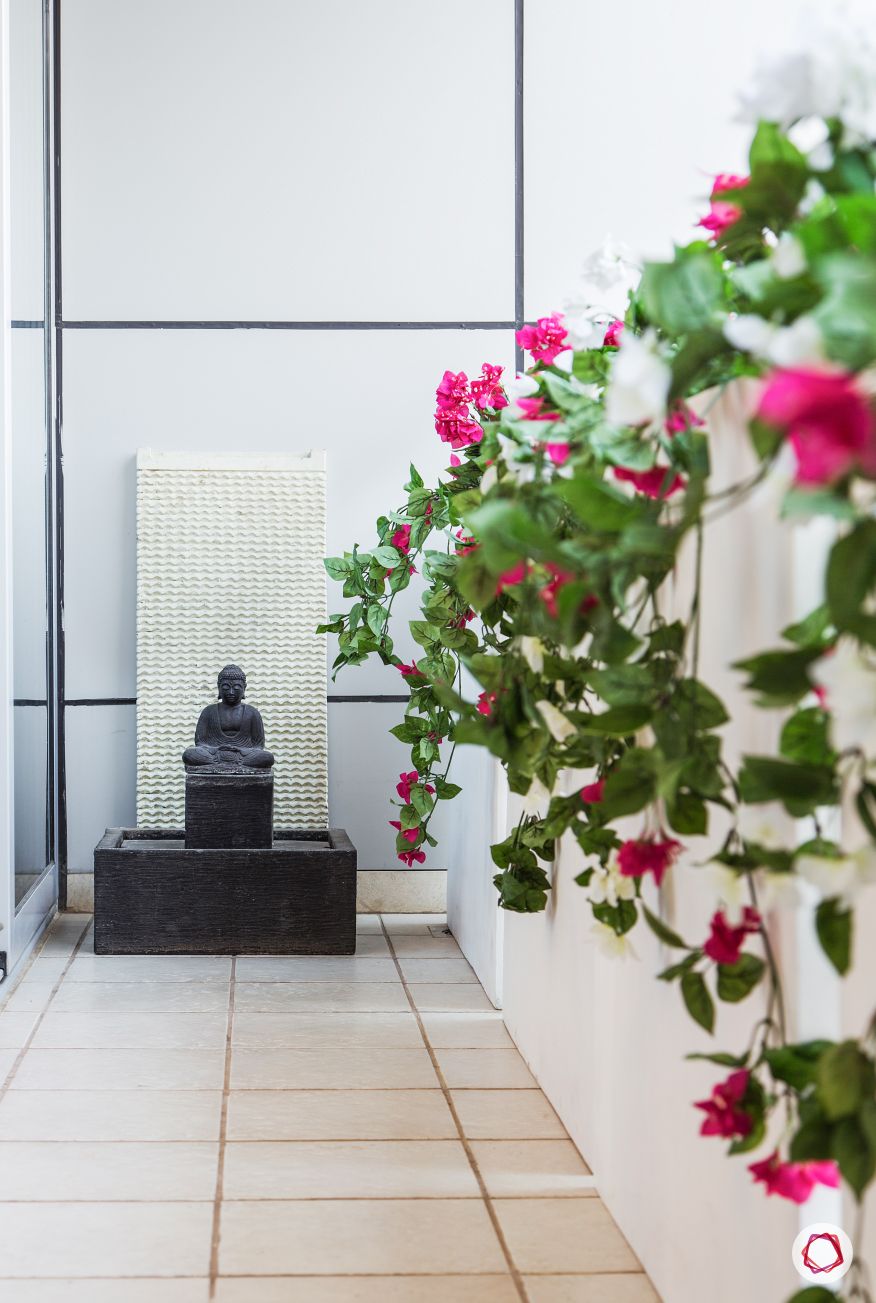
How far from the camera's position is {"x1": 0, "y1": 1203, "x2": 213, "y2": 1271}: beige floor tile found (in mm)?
1766

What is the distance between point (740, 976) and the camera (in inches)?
48.9

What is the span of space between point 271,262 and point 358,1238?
3164mm

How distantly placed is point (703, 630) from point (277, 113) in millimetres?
3286

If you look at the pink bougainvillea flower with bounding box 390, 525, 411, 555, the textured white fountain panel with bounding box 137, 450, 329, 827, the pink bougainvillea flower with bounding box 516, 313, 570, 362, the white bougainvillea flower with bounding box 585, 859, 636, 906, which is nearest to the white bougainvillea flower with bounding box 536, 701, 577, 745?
the white bougainvillea flower with bounding box 585, 859, 636, 906

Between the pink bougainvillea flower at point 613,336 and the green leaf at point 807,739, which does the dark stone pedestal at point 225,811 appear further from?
the green leaf at point 807,739

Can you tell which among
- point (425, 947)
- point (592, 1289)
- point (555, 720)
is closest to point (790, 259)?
point (555, 720)

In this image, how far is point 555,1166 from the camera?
2146 mm

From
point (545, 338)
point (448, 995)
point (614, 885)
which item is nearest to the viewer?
point (614, 885)

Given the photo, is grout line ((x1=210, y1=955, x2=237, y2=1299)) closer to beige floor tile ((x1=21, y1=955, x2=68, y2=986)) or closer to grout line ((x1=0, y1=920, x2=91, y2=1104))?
grout line ((x1=0, y1=920, x2=91, y2=1104))

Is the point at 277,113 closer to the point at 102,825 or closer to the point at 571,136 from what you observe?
the point at 571,136

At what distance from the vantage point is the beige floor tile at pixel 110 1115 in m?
2.26

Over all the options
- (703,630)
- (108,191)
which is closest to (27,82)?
(108,191)

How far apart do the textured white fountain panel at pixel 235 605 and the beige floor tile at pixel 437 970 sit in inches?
29.3

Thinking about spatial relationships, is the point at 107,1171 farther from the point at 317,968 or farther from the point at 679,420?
the point at 679,420
